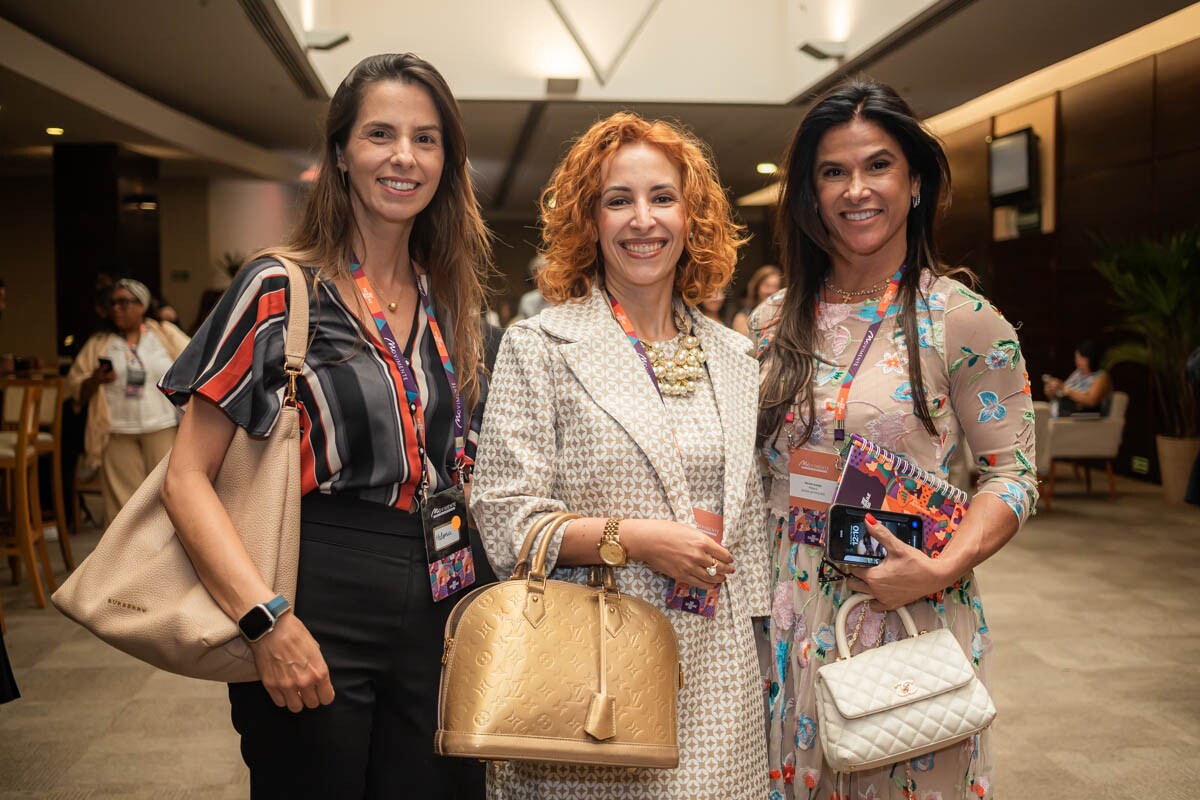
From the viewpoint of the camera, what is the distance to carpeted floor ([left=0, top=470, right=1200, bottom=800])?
3457mm

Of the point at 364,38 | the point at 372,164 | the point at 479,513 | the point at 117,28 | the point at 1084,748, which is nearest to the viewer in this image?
the point at 479,513

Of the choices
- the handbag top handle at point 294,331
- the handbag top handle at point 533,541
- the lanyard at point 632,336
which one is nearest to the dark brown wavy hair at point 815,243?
the lanyard at point 632,336

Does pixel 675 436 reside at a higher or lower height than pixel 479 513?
higher

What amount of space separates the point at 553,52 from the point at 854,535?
9337mm

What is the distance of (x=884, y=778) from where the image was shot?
177 cm

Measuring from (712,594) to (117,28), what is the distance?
8.31 metres

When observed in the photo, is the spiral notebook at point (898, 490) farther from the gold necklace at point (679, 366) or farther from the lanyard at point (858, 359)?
the gold necklace at point (679, 366)

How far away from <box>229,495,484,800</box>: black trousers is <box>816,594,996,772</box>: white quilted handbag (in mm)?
660

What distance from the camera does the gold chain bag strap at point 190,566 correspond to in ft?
4.70

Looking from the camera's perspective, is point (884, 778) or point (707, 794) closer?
point (707, 794)

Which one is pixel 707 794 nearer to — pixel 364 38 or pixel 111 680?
pixel 111 680

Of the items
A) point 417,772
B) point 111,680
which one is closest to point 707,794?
point 417,772

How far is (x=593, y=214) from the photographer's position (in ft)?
5.94

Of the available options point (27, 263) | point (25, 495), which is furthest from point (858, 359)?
point (27, 263)
